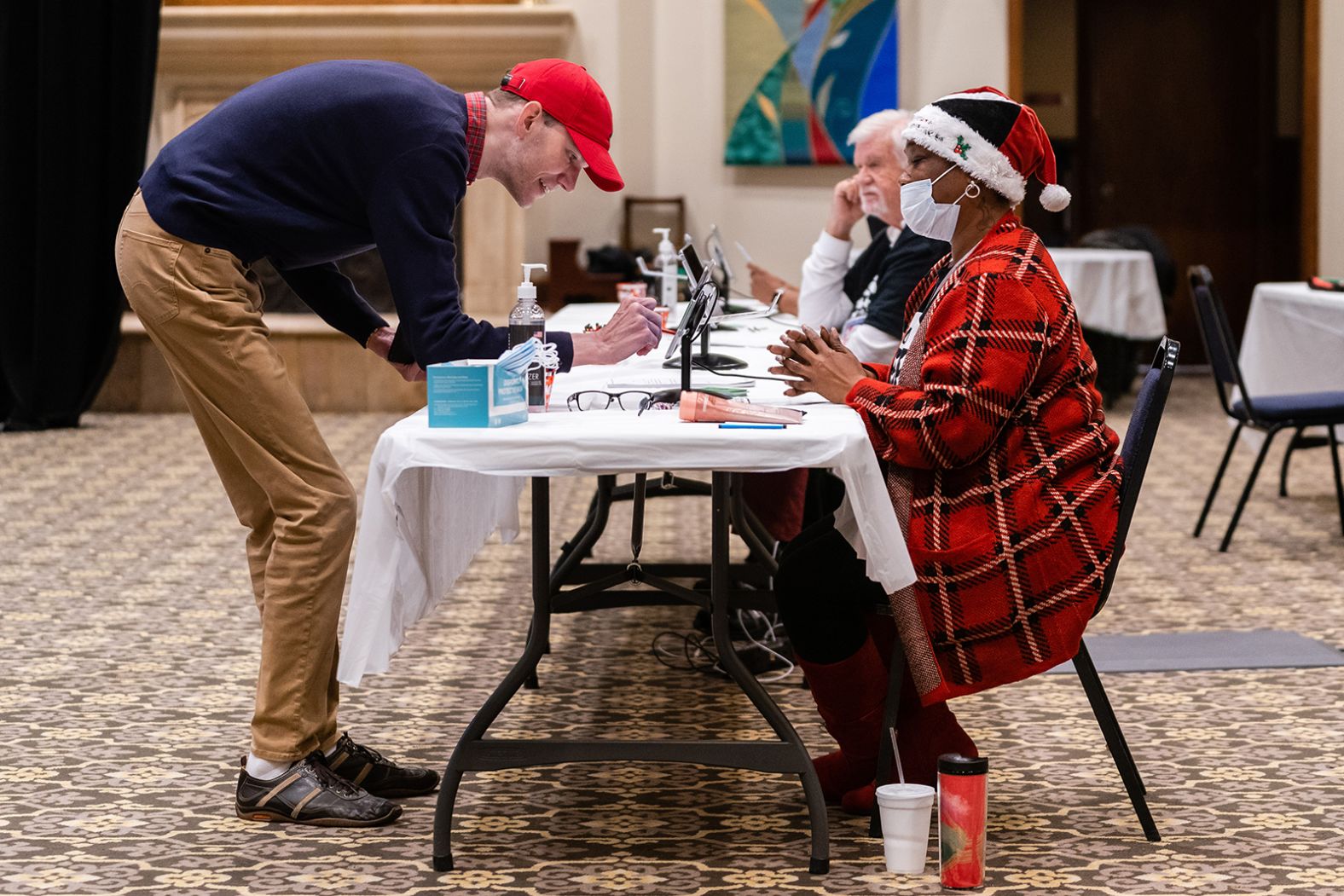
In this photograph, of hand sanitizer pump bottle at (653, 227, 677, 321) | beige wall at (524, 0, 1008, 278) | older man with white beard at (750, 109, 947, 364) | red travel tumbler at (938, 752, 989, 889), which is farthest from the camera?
beige wall at (524, 0, 1008, 278)

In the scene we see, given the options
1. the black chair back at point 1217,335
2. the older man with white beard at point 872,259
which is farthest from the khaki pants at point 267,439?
the black chair back at point 1217,335

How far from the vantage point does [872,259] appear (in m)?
3.82

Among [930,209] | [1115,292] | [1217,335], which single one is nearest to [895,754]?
[930,209]

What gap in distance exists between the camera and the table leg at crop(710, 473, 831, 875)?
6.93 ft

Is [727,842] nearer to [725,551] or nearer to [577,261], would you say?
[725,551]

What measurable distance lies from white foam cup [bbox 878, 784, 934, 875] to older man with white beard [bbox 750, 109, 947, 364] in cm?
131

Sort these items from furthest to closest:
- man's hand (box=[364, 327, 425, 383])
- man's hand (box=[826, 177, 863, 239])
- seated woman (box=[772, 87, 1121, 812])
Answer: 1. man's hand (box=[826, 177, 863, 239])
2. man's hand (box=[364, 327, 425, 383])
3. seated woman (box=[772, 87, 1121, 812])

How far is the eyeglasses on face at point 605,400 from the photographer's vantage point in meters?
2.33

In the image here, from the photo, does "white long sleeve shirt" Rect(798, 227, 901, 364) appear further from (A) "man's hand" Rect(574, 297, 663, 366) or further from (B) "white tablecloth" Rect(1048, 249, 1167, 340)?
(B) "white tablecloth" Rect(1048, 249, 1167, 340)

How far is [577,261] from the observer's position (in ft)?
26.3

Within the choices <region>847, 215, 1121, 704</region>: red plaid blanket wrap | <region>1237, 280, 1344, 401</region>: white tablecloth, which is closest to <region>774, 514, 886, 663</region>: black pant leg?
<region>847, 215, 1121, 704</region>: red plaid blanket wrap

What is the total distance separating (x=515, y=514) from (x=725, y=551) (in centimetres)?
56

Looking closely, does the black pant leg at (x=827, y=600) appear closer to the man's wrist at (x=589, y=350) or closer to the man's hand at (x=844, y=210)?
the man's wrist at (x=589, y=350)

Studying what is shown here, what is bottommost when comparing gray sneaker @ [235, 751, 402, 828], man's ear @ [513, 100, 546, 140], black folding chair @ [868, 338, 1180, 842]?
gray sneaker @ [235, 751, 402, 828]
